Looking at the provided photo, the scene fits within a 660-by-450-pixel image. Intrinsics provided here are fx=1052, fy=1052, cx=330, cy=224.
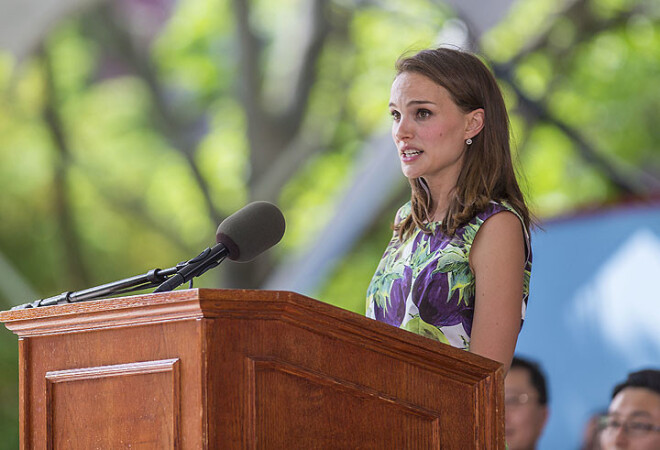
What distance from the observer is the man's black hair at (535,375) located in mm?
5211

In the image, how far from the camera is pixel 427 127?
2744 mm

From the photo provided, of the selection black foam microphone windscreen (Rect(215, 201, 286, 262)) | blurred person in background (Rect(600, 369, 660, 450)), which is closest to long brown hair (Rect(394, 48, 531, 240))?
black foam microphone windscreen (Rect(215, 201, 286, 262))

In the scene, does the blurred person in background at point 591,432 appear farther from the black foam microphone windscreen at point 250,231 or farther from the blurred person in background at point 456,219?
the black foam microphone windscreen at point 250,231

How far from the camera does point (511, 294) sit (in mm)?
2480

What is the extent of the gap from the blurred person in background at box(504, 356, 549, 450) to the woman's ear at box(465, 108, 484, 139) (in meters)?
2.42

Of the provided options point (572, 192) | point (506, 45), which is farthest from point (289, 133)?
point (572, 192)

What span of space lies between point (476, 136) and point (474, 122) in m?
A: 0.04

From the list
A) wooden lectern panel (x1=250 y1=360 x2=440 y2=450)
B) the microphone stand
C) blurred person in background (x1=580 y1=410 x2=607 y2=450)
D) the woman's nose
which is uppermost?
the woman's nose

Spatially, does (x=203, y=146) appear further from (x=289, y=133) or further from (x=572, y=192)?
(x=572, y=192)

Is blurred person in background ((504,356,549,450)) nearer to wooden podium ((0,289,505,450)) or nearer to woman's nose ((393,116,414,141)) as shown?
woman's nose ((393,116,414,141))

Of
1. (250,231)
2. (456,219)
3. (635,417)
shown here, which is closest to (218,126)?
(635,417)

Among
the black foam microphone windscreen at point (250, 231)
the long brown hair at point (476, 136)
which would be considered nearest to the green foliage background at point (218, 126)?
the long brown hair at point (476, 136)

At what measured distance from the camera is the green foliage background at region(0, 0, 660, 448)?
9.74m

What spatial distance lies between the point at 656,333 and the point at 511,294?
3.20 meters
